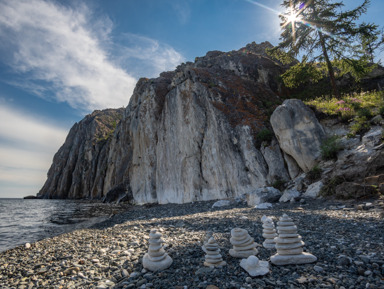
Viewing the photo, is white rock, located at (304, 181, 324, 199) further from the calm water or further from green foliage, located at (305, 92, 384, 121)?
the calm water

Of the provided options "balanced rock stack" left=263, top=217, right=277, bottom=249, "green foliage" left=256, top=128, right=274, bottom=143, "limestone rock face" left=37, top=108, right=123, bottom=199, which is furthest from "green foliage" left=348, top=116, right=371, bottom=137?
"limestone rock face" left=37, top=108, right=123, bottom=199

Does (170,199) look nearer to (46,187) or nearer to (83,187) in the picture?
(83,187)

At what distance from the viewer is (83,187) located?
234 ft

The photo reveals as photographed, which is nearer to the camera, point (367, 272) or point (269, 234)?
point (367, 272)

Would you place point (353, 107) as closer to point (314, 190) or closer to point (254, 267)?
point (314, 190)

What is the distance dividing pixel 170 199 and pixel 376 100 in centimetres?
1974

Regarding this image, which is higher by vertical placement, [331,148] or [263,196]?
[331,148]

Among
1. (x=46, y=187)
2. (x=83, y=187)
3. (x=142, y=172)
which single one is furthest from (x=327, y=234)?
(x=46, y=187)

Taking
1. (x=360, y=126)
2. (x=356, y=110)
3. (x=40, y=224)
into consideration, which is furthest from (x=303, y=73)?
(x=40, y=224)

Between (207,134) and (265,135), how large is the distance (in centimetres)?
611

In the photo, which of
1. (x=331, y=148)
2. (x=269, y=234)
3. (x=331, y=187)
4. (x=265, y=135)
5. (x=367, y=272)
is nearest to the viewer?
(x=367, y=272)

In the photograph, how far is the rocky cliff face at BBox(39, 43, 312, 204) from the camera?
56.3 ft

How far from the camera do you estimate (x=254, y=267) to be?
329 cm

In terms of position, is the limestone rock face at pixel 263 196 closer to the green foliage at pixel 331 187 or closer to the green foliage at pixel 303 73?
the green foliage at pixel 331 187
